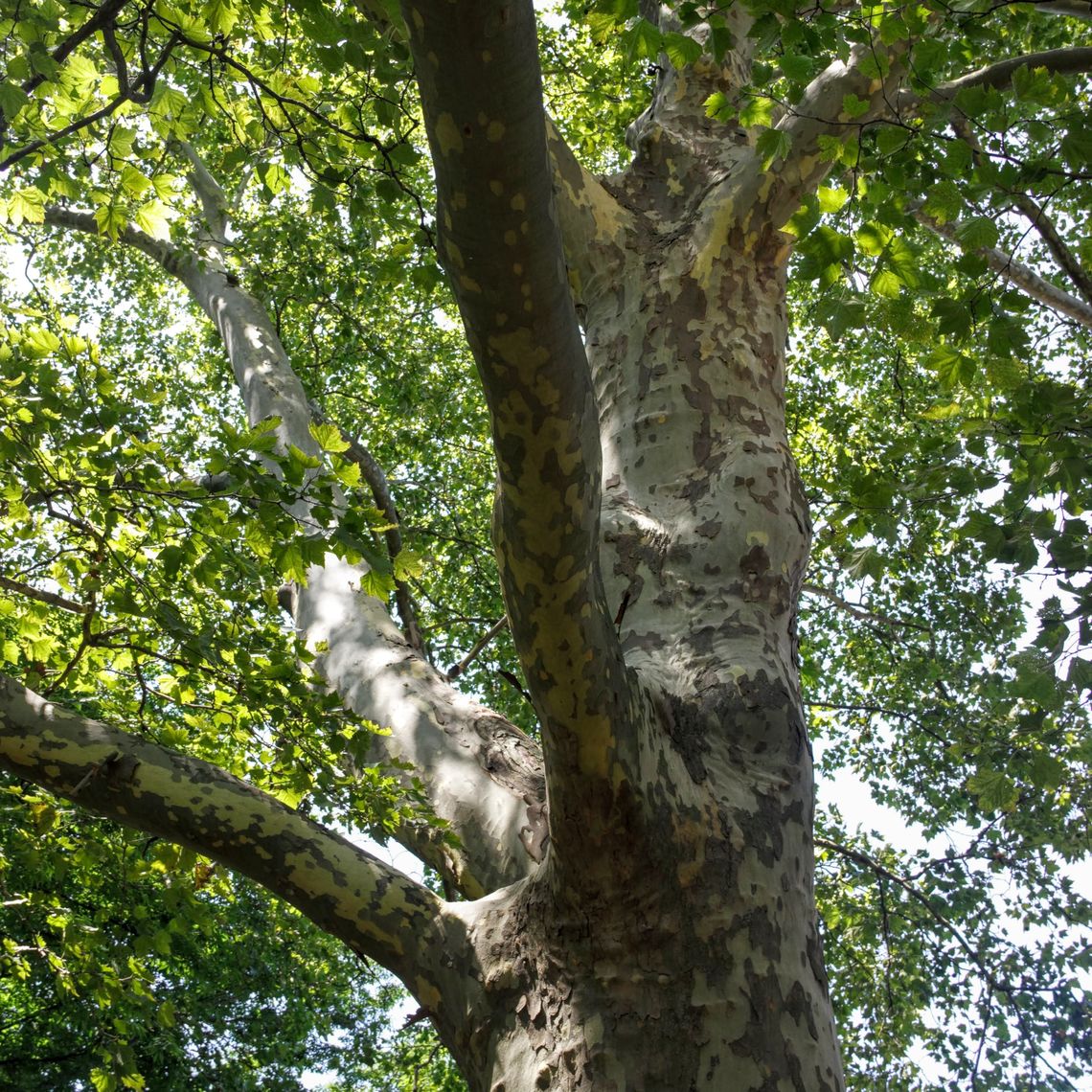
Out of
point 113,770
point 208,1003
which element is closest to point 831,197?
point 113,770

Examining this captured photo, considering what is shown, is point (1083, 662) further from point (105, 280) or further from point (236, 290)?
point (105, 280)

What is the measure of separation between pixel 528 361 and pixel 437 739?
1.85 m

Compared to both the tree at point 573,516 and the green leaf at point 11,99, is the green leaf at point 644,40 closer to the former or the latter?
the tree at point 573,516

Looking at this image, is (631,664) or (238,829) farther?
(631,664)

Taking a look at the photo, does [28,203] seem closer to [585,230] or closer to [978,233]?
[585,230]

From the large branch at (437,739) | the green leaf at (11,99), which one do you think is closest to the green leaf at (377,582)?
the large branch at (437,739)

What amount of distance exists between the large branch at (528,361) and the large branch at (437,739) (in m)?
0.79

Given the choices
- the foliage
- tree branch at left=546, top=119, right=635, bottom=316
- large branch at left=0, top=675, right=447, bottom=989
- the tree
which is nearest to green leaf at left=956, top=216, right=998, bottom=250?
the tree

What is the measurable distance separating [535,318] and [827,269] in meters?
1.69

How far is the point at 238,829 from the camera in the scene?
2289 mm

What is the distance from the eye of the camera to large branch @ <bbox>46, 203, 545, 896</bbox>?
9.07 ft

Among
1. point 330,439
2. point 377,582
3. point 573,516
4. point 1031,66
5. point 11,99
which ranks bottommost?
point 573,516

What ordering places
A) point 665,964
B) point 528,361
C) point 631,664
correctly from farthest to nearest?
point 631,664
point 665,964
point 528,361

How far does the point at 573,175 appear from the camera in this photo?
3668 millimetres
